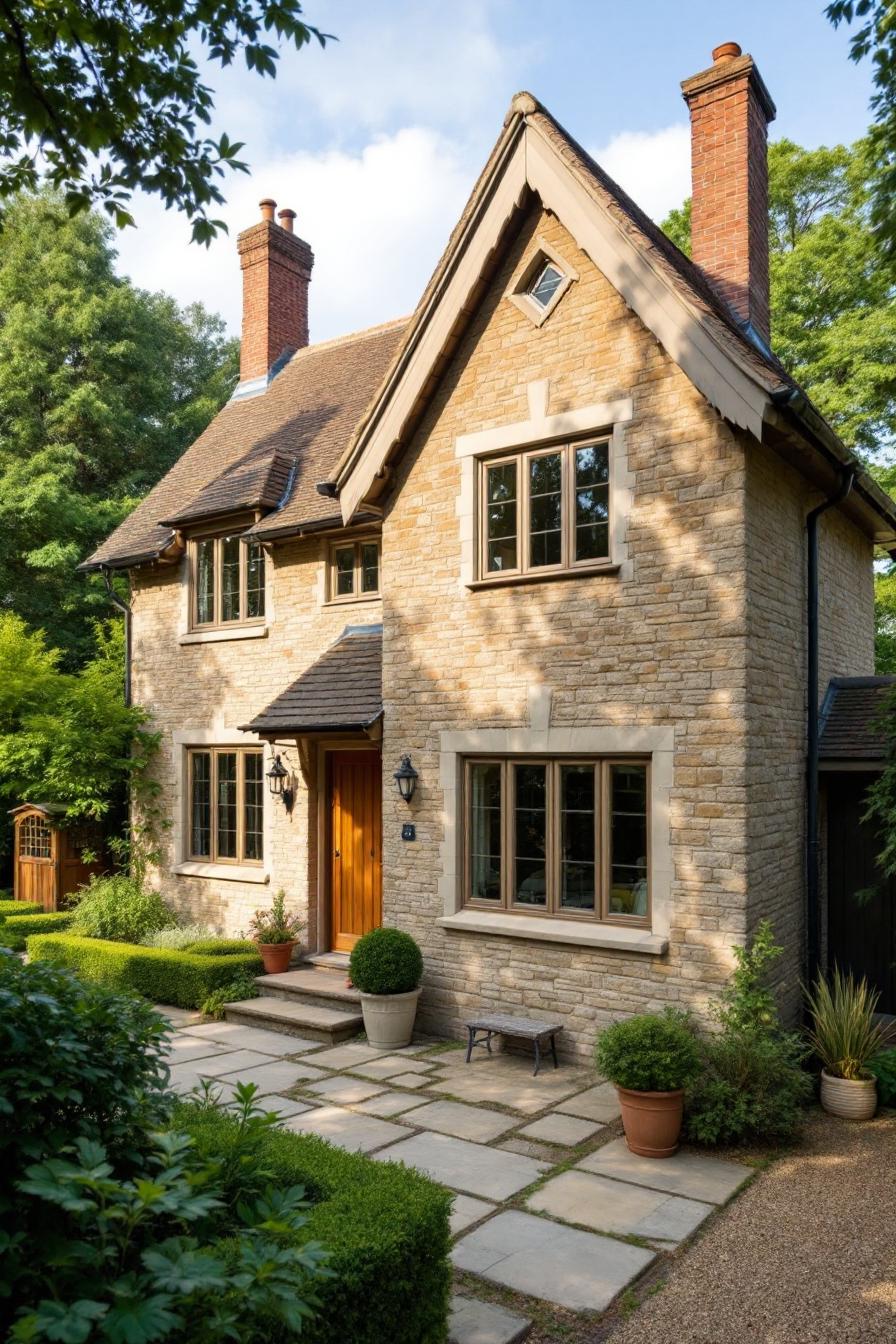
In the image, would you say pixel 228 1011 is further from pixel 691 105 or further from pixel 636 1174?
pixel 691 105

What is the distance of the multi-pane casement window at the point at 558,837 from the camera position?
9.04 metres

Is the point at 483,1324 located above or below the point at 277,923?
below

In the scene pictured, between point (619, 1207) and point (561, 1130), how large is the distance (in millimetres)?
1403

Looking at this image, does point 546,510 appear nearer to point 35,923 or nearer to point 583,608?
point 583,608

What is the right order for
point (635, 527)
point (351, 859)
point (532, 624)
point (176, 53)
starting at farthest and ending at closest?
point (351, 859)
point (532, 624)
point (635, 527)
point (176, 53)

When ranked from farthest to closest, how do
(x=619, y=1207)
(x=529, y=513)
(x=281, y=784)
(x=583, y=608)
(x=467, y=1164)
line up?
(x=281, y=784)
(x=529, y=513)
(x=583, y=608)
(x=467, y=1164)
(x=619, y=1207)

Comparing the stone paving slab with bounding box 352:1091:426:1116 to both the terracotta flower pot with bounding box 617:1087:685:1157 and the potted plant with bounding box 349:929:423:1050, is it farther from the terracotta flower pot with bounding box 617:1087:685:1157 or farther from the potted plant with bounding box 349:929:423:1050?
the terracotta flower pot with bounding box 617:1087:685:1157

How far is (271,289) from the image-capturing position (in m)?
17.8

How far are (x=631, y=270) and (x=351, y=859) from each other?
323 inches

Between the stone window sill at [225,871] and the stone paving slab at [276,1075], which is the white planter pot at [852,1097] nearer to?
the stone paving slab at [276,1075]

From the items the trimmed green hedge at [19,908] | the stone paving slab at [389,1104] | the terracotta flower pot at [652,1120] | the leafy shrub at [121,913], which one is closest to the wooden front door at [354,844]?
the leafy shrub at [121,913]

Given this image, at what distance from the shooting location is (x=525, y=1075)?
8953 millimetres

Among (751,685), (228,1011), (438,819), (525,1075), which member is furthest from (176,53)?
(228,1011)

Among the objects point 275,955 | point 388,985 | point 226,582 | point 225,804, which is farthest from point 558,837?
point 226,582
